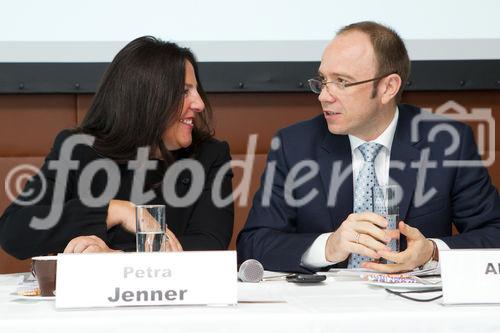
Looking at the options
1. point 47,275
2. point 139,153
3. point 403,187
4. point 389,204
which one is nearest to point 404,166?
point 403,187

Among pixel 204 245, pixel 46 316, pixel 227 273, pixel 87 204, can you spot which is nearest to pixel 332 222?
pixel 204 245

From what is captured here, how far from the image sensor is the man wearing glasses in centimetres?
222

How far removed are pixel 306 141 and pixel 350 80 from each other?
218 millimetres

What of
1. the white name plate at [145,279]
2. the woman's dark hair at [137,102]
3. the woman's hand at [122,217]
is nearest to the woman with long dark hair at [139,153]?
the woman's dark hair at [137,102]

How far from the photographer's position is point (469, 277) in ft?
4.24

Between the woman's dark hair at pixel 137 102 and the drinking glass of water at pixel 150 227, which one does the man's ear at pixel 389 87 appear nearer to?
the woman's dark hair at pixel 137 102

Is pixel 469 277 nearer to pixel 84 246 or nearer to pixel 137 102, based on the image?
pixel 84 246

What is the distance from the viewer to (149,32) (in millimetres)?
2859

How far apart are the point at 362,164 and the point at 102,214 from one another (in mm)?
742

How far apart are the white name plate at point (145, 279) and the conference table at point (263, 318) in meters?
0.02

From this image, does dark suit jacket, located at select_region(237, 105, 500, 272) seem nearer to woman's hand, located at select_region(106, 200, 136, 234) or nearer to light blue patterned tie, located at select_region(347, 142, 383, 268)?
light blue patterned tie, located at select_region(347, 142, 383, 268)

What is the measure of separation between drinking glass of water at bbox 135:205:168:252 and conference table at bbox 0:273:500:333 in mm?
257

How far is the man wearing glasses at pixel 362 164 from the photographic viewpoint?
2.22m

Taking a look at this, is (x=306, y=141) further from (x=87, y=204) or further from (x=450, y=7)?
(x=450, y=7)
